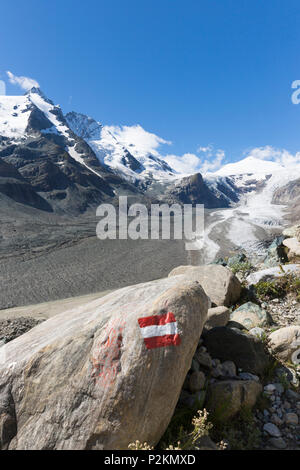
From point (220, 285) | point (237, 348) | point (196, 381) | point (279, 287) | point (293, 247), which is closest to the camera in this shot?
point (196, 381)

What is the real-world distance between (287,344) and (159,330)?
3514 mm

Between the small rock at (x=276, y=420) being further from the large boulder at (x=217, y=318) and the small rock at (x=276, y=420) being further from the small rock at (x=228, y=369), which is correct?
the large boulder at (x=217, y=318)

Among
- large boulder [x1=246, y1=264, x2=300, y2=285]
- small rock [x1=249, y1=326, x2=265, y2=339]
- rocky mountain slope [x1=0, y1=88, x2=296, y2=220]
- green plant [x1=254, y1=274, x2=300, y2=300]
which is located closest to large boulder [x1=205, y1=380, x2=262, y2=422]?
small rock [x1=249, y1=326, x2=265, y2=339]

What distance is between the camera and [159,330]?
132 inches

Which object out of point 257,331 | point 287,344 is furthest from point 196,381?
point 257,331

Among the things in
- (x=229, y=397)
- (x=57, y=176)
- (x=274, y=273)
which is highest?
(x=57, y=176)

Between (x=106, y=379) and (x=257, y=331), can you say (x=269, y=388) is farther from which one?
(x=106, y=379)

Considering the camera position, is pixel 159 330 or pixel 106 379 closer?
pixel 106 379

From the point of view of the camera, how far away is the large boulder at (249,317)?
251 inches

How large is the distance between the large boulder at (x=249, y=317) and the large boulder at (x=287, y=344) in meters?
1.05

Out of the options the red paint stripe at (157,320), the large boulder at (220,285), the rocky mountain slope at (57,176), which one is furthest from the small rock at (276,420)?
the rocky mountain slope at (57,176)

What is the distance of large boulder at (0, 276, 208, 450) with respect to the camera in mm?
2975

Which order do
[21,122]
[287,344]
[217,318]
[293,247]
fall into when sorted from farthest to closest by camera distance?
[21,122], [293,247], [217,318], [287,344]
